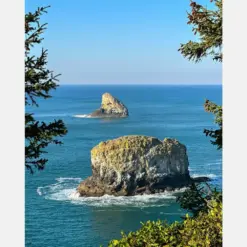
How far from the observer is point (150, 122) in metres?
35.7

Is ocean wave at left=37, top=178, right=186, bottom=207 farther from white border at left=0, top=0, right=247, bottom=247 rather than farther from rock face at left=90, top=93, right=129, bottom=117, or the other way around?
rock face at left=90, top=93, right=129, bottom=117

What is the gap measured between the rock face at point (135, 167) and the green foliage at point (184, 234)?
1708cm

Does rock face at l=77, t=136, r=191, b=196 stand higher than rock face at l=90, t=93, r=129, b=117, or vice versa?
rock face at l=90, t=93, r=129, b=117

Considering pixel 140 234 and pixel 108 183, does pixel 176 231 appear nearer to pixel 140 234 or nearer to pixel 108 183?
pixel 140 234

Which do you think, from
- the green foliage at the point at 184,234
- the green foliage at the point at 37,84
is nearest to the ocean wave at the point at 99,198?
the green foliage at the point at 184,234

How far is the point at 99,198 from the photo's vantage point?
67.1 feet

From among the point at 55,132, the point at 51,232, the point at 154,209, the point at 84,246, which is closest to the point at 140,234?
the point at 55,132

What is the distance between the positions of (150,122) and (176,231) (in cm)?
3238

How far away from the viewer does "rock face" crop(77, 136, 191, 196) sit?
20.5 m

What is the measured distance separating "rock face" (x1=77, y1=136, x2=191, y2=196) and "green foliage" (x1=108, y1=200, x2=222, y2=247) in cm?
1708

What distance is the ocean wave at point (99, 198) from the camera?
19.6 m
